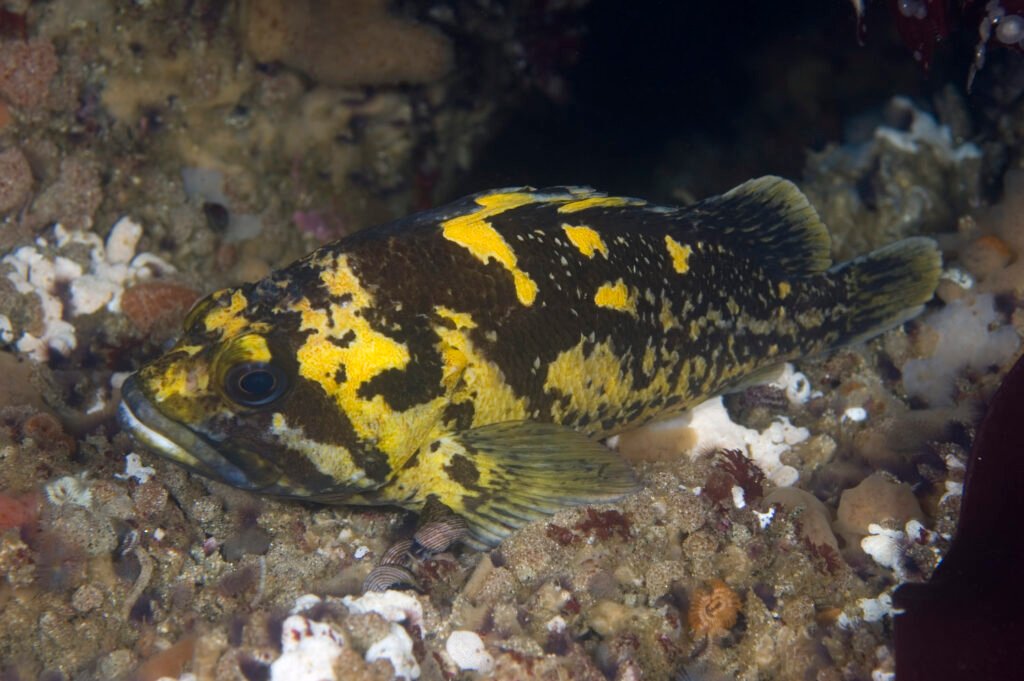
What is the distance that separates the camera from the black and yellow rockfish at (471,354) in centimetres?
298

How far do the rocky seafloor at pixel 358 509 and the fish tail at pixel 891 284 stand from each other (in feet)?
0.74

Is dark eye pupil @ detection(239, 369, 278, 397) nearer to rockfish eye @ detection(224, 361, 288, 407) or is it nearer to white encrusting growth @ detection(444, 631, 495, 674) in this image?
rockfish eye @ detection(224, 361, 288, 407)

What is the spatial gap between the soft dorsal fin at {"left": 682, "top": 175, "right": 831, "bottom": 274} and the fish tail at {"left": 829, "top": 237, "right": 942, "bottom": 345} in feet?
1.05

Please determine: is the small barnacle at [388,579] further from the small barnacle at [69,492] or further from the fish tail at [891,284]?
the fish tail at [891,284]

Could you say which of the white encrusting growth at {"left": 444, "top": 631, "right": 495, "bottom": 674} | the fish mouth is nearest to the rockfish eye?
the fish mouth

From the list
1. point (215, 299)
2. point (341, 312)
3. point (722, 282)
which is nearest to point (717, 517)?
point (722, 282)

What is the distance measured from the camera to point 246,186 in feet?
18.0

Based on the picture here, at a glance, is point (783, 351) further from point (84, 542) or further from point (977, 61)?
point (84, 542)

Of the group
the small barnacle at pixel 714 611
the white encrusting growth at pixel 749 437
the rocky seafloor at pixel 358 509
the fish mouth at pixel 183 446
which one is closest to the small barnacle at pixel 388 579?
the rocky seafloor at pixel 358 509

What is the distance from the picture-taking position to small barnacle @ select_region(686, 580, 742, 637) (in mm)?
2758

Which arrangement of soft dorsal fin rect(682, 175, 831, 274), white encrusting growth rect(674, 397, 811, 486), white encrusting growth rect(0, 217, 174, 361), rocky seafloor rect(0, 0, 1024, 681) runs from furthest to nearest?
white encrusting growth rect(0, 217, 174, 361)
soft dorsal fin rect(682, 175, 831, 274)
white encrusting growth rect(674, 397, 811, 486)
rocky seafloor rect(0, 0, 1024, 681)

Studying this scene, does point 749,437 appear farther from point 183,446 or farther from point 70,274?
point 70,274

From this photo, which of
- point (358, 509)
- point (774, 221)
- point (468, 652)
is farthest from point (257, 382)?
point (774, 221)

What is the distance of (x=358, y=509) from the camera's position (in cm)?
362
